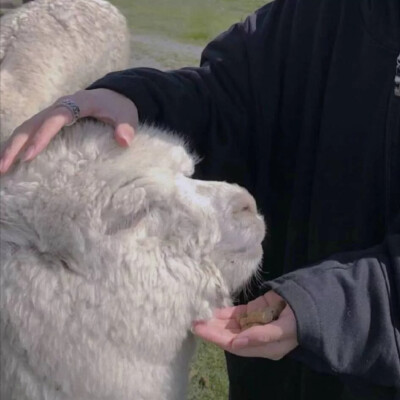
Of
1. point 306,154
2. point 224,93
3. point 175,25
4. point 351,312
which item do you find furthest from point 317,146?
point 175,25

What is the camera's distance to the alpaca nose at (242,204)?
4.66 ft

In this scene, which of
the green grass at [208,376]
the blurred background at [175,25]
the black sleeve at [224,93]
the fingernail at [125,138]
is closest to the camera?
the fingernail at [125,138]

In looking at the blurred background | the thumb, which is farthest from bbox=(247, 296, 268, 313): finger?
the blurred background

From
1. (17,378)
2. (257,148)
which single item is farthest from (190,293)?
(257,148)

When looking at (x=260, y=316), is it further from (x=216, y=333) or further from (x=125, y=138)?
(x=125, y=138)

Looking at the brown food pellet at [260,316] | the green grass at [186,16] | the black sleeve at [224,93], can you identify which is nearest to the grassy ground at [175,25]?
the green grass at [186,16]

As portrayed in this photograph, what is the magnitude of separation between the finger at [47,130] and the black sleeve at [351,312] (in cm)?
41

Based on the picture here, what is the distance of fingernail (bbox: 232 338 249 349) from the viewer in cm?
132

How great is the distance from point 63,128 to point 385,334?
60 cm

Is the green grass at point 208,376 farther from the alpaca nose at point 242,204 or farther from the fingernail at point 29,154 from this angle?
the fingernail at point 29,154

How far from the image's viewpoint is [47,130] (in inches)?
54.4

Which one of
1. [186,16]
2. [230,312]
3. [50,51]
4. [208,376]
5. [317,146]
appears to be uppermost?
[317,146]

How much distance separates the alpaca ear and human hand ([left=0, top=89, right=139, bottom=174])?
0.10 m

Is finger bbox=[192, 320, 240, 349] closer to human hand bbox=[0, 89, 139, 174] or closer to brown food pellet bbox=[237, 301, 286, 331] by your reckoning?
brown food pellet bbox=[237, 301, 286, 331]
